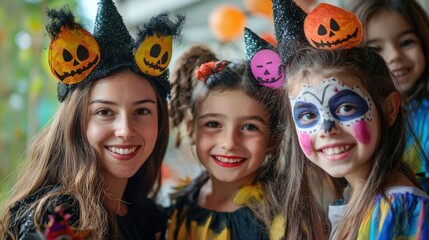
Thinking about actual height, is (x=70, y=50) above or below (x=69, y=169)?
above

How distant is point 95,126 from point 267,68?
59 centimetres

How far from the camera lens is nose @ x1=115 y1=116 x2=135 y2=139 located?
5.49 ft

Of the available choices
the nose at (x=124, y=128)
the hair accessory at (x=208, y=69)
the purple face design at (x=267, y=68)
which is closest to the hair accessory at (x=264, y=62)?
the purple face design at (x=267, y=68)

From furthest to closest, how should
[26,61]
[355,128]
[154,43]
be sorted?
[26,61] < [154,43] < [355,128]

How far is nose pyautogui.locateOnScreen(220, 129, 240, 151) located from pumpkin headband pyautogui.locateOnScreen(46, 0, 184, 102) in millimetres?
289

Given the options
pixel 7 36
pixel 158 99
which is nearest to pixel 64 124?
pixel 158 99

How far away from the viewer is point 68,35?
1628 mm

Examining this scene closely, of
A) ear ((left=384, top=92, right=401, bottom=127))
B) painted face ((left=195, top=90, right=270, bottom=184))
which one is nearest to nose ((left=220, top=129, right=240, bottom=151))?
painted face ((left=195, top=90, right=270, bottom=184))

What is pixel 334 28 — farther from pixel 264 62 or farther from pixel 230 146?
pixel 230 146

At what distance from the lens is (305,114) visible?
5.02ft

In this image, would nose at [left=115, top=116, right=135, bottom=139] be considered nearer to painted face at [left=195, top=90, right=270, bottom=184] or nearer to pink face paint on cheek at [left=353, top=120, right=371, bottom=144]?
painted face at [left=195, top=90, right=270, bottom=184]

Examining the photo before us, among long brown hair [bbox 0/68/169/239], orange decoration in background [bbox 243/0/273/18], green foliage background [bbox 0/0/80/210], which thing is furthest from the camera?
green foliage background [bbox 0/0/80/210]

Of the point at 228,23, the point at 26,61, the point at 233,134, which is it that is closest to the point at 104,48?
the point at 233,134

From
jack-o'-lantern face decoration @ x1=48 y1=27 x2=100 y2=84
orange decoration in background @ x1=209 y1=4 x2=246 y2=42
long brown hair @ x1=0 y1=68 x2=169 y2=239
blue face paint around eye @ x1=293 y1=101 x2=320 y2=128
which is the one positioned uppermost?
orange decoration in background @ x1=209 y1=4 x2=246 y2=42
